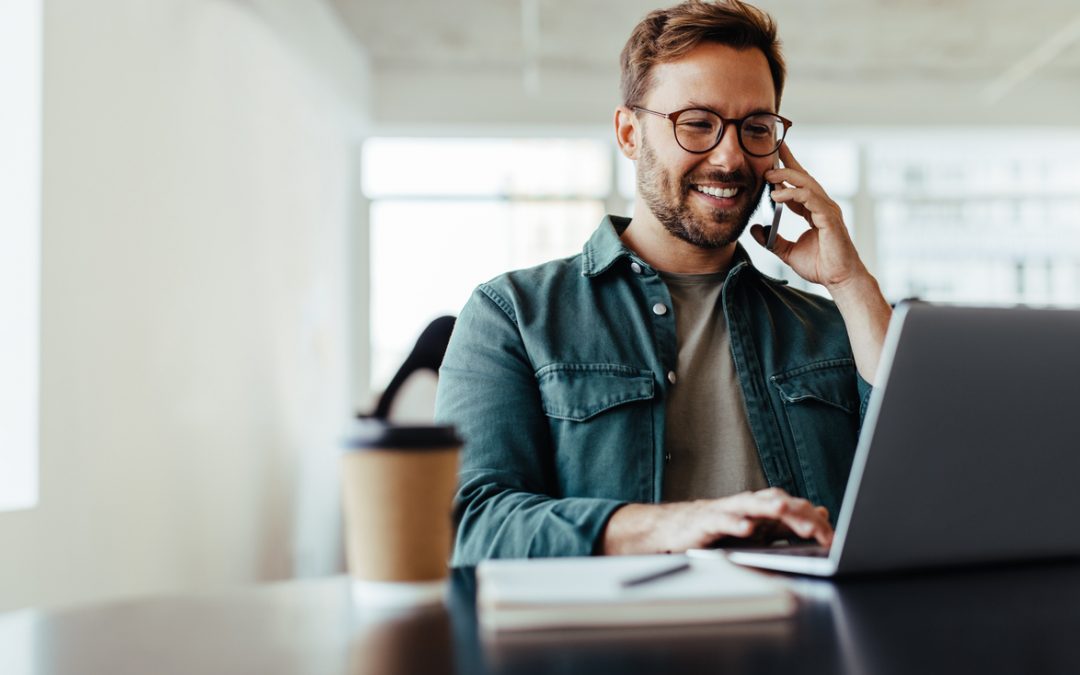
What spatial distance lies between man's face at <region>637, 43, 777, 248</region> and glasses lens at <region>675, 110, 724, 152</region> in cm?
1

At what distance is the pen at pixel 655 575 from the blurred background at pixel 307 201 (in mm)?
1205

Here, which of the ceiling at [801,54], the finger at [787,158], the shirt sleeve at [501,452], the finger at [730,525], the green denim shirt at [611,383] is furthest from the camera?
the ceiling at [801,54]

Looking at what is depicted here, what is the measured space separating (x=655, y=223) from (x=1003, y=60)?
4.87 m

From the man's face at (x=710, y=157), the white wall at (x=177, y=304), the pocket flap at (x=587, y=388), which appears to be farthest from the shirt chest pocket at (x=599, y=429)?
the white wall at (x=177, y=304)

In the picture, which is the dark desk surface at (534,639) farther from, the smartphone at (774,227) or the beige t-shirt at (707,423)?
the smartphone at (774,227)

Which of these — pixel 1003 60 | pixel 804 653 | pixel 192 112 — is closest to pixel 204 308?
pixel 192 112

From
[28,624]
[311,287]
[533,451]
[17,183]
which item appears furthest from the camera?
[311,287]

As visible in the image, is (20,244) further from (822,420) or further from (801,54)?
(801,54)

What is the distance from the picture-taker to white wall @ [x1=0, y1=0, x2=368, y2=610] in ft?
8.07

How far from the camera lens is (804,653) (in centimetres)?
Answer: 61

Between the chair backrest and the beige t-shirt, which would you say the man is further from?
the chair backrest

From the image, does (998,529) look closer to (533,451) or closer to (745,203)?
(533,451)

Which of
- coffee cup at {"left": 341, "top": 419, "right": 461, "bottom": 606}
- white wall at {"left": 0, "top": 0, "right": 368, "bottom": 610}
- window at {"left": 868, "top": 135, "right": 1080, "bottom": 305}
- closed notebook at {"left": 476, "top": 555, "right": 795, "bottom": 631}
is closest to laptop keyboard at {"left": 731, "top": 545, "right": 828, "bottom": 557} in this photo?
closed notebook at {"left": 476, "top": 555, "right": 795, "bottom": 631}

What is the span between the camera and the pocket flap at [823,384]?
159cm
